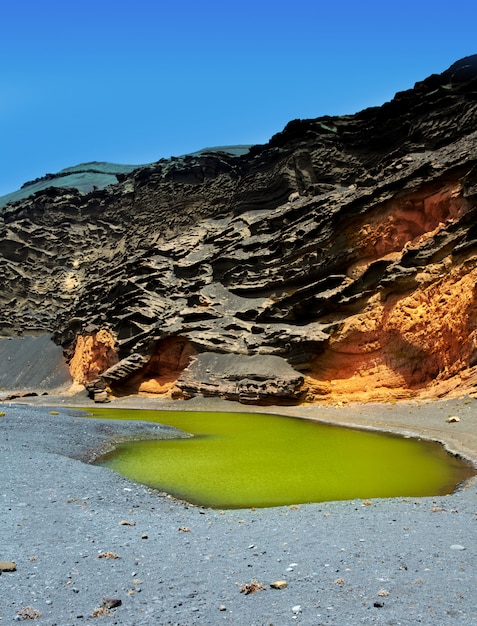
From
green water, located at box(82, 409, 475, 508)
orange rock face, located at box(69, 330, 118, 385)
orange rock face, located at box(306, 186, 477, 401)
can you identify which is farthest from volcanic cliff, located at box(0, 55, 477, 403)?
green water, located at box(82, 409, 475, 508)

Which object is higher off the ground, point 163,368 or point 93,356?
point 93,356

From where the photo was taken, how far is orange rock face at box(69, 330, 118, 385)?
48.4 m

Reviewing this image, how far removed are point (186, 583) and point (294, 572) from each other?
1.34 meters

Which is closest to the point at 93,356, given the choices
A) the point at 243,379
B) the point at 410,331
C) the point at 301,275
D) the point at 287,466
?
the point at 243,379

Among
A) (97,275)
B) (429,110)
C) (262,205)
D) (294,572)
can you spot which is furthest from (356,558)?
(97,275)

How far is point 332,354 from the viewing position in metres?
33.0

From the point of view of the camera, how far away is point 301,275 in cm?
3847

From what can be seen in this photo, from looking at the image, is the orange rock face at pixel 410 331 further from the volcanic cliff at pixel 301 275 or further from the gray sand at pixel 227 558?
the gray sand at pixel 227 558

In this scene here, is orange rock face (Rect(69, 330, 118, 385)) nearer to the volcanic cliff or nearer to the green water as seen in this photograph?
the volcanic cliff

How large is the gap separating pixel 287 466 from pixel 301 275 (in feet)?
82.8

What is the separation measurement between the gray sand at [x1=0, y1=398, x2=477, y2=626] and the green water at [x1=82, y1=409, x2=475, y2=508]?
1197 mm

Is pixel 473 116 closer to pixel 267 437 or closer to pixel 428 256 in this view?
pixel 428 256

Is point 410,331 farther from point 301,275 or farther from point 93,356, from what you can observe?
point 93,356

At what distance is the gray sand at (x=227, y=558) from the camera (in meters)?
4.97
